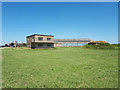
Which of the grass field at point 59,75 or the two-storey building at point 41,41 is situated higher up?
the two-storey building at point 41,41

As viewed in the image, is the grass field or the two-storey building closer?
the grass field

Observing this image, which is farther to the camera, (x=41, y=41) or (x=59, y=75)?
(x=41, y=41)

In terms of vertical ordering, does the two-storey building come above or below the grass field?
above

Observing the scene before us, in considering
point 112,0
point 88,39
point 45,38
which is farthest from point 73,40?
point 112,0

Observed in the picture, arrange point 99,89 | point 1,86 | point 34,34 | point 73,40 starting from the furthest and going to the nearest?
→ point 73,40, point 34,34, point 1,86, point 99,89

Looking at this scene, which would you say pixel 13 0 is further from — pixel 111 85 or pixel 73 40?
pixel 73 40

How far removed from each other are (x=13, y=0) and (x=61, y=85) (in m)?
4.23

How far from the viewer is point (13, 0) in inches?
147

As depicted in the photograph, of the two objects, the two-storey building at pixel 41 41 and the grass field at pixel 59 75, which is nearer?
the grass field at pixel 59 75

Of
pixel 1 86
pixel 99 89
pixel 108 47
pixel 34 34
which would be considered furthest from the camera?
pixel 34 34

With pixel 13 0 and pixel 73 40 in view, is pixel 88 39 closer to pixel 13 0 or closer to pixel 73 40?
pixel 73 40

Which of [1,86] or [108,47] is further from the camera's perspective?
[108,47]

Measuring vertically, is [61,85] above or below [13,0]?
below

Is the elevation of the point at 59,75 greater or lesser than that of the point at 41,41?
lesser
